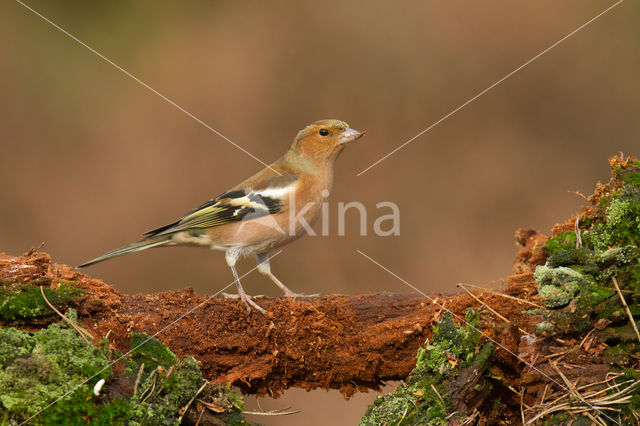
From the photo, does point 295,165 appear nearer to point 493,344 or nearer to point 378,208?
point 378,208

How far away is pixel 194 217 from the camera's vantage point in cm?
473

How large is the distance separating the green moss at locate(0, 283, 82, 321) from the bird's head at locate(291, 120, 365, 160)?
2.66 meters

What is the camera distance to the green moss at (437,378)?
2727mm

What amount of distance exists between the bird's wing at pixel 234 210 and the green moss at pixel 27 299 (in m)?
1.72

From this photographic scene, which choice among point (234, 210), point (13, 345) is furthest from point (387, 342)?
point (234, 210)

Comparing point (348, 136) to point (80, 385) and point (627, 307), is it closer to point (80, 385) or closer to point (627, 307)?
point (627, 307)

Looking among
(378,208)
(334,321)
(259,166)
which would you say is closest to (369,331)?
(334,321)

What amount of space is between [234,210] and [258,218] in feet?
0.86

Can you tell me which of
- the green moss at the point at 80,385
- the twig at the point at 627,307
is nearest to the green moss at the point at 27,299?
the green moss at the point at 80,385

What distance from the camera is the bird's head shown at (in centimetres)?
524

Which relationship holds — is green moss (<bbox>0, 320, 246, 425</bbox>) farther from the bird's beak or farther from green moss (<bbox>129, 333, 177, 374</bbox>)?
the bird's beak

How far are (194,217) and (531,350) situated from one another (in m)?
2.75

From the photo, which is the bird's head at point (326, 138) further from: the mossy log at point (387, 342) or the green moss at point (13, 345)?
the green moss at point (13, 345)

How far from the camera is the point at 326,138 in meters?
5.27
